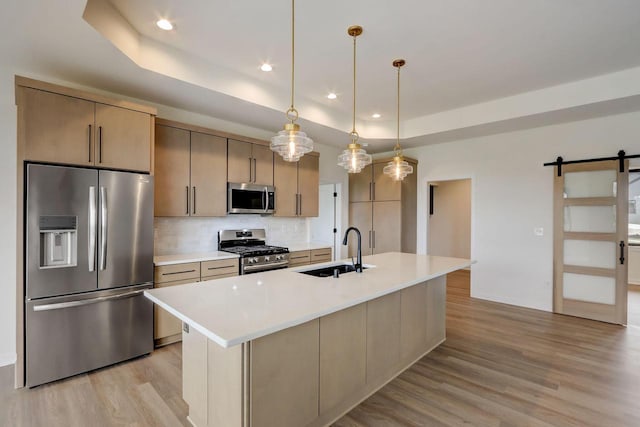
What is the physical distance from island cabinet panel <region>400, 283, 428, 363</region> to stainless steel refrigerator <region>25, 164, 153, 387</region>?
7.97 feet

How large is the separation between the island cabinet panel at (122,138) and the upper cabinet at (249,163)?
1128mm

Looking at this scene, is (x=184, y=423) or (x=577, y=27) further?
(x=577, y=27)

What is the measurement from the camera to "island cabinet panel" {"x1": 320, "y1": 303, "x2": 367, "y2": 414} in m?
1.98

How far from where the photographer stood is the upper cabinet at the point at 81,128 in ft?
7.98

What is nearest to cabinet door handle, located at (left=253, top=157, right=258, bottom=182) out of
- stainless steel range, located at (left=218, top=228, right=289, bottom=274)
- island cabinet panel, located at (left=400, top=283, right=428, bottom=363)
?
stainless steel range, located at (left=218, top=228, right=289, bottom=274)

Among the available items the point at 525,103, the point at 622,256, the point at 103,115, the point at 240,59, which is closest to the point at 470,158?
the point at 525,103

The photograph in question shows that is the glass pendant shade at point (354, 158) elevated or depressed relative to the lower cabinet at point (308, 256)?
elevated

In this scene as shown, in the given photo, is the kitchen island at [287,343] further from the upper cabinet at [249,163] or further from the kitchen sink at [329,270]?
the upper cabinet at [249,163]

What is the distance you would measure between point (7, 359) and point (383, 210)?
16.8 ft

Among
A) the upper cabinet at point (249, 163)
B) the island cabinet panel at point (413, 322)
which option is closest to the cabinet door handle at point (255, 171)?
the upper cabinet at point (249, 163)

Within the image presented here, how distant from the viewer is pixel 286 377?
5.74 feet

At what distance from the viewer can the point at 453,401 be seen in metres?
2.31

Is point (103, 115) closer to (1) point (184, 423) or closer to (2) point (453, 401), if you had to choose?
(1) point (184, 423)

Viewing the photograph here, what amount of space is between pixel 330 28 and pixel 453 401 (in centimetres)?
312
